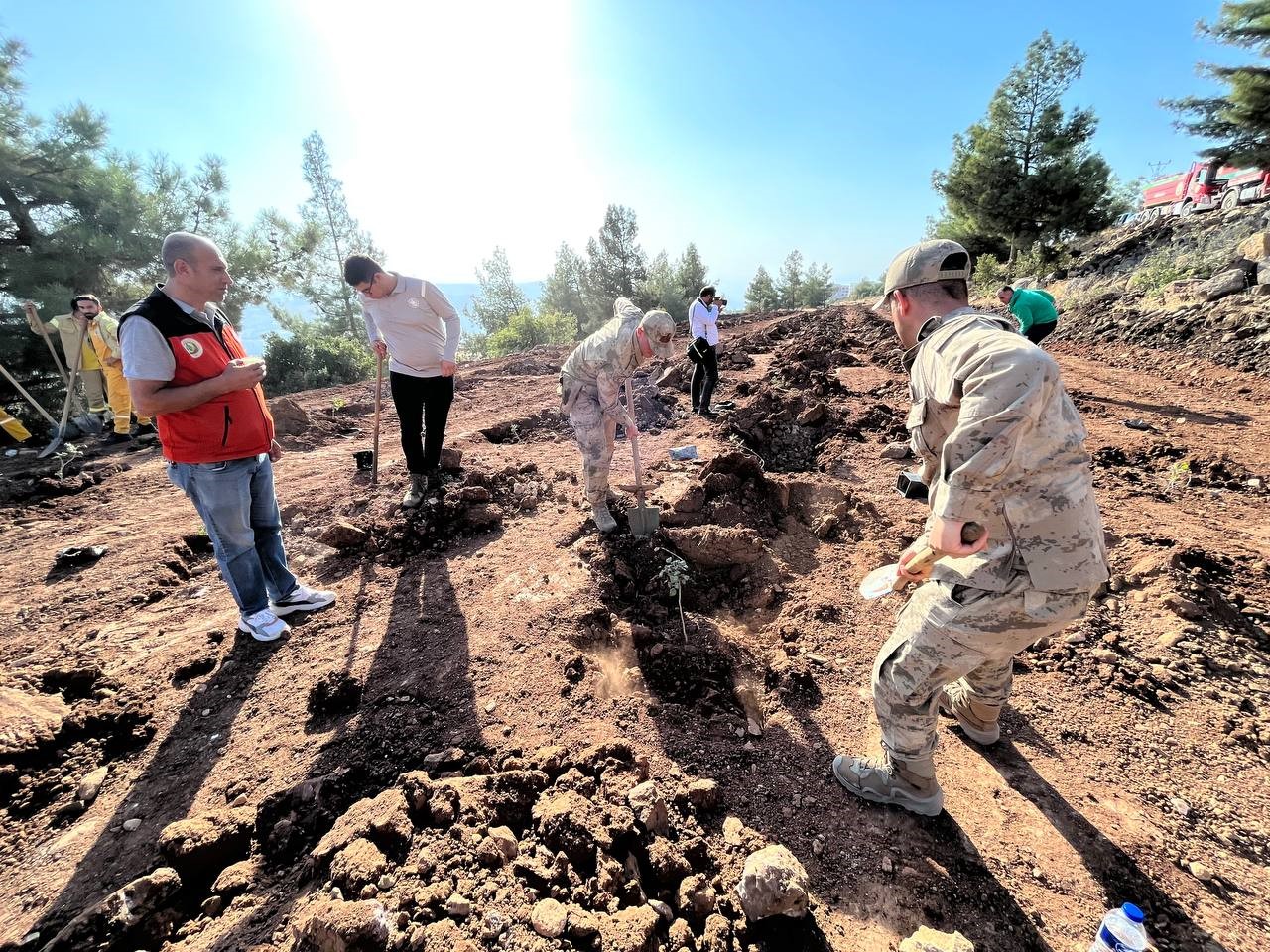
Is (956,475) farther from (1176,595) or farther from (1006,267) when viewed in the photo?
(1006,267)

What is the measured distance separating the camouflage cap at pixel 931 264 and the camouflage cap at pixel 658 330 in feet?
5.61

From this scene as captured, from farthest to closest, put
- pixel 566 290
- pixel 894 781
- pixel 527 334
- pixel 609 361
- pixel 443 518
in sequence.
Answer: pixel 566 290 < pixel 527 334 < pixel 443 518 < pixel 609 361 < pixel 894 781

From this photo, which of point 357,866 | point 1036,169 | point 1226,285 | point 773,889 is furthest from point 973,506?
point 1036,169

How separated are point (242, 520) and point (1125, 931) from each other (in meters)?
3.88

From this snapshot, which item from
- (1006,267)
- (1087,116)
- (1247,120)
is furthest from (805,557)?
(1087,116)

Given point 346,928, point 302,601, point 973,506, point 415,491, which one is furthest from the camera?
point 415,491

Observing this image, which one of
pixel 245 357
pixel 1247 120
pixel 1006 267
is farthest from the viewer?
pixel 1006 267

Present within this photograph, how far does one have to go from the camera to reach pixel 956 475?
5.01ft

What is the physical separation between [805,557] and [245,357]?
150 inches

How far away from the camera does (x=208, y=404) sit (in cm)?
257

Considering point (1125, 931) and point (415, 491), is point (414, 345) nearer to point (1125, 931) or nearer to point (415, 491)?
point (415, 491)

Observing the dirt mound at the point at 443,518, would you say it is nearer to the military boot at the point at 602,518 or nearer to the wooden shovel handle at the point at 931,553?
the military boot at the point at 602,518

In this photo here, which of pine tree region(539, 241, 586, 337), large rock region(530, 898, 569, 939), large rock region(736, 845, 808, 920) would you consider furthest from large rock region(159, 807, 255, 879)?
pine tree region(539, 241, 586, 337)

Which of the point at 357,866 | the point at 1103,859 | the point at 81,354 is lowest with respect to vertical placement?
the point at 1103,859
